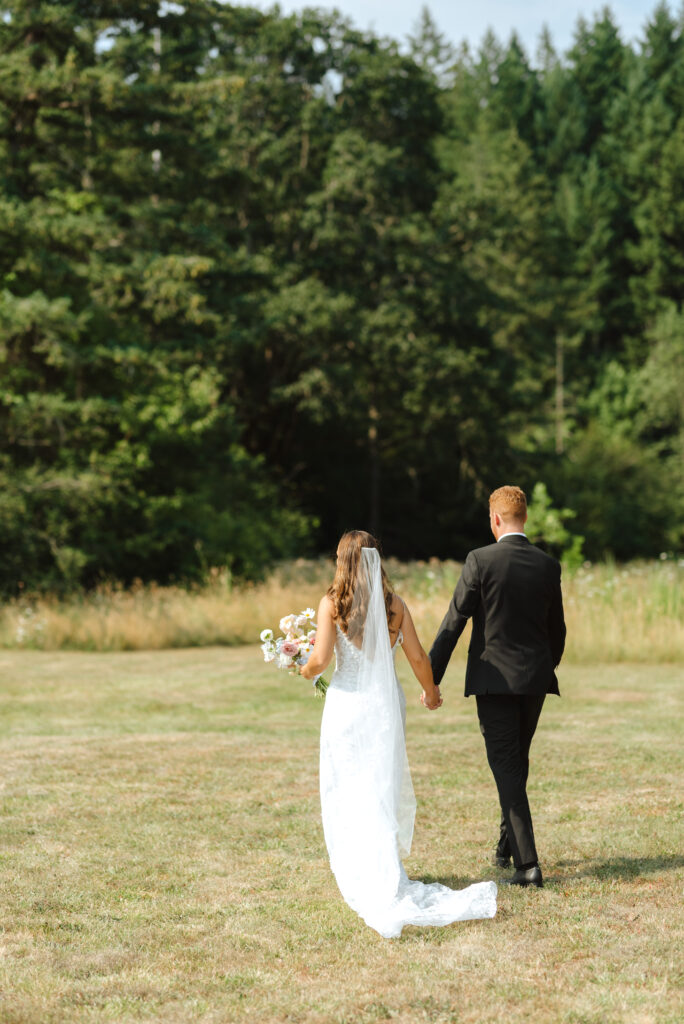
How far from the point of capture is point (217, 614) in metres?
18.0

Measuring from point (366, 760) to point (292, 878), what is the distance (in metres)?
0.96

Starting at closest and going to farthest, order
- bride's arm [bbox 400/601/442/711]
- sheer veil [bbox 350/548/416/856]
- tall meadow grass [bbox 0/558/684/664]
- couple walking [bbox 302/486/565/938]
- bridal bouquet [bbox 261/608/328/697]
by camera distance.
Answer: couple walking [bbox 302/486/565/938] → sheer veil [bbox 350/548/416/856] → bride's arm [bbox 400/601/442/711] → bridal bouquet [bbox 261/608/328/697] → tall meadow grass [bbox 0/558/684/664]

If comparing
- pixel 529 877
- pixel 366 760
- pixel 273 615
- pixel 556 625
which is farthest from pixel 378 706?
pixel 273 615

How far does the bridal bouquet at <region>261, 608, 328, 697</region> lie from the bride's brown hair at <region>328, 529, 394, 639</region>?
272 mm

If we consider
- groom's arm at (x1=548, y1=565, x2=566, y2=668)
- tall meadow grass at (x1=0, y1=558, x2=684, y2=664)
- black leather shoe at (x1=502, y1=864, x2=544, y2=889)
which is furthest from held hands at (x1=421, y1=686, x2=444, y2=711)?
tall meadow grass at (x1=0, y1=558, x2=684, y2=664)

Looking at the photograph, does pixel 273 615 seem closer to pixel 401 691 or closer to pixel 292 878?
pixel 292 878

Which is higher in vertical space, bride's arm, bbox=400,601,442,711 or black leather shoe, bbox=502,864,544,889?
bride's arm, bbox=400,601,442,711

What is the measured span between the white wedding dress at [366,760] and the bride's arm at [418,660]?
122 millimetres

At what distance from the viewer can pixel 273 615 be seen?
17.9 metres

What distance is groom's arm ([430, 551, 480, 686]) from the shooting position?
568 centimetres

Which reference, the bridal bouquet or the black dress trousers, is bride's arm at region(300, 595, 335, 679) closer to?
the bridal bouquet

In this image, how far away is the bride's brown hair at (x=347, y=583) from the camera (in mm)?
5449

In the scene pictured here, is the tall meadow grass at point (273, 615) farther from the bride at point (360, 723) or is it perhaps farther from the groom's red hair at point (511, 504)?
Result: the bride at point (360, 723)

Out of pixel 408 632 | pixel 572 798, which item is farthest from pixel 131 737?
pixel 408 632
